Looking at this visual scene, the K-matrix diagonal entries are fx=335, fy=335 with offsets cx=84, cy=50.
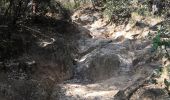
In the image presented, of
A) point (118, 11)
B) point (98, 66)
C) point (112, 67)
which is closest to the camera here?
point (112, 67)

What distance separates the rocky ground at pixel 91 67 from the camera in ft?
31.7

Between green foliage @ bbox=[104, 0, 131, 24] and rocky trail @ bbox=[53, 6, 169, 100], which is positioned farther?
green foliage @ bbox=[104, 0, 131, 24]

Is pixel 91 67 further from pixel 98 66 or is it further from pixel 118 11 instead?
pixel 118 11

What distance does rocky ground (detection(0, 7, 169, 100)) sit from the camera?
965 centimetres

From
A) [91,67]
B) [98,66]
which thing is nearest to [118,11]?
[98,66]

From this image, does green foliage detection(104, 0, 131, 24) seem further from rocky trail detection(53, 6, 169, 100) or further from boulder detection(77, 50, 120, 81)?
boulder detection(77, 50, 120, 81)

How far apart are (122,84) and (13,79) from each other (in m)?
3.69

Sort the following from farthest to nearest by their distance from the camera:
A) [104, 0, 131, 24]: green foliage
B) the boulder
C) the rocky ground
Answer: [104, 0, 131, 24]: green foliage < the boulder < the rocky ground

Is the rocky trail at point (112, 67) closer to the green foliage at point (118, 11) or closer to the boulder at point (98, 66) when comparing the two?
the boulder at point (98, 66)

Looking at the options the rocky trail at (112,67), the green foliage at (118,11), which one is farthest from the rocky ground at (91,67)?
the green foliage at (118,11)

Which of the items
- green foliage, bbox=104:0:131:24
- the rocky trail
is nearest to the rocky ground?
the rocky trail

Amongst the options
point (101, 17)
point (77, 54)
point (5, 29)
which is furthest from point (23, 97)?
point (101, 17)

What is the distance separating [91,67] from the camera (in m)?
13.6

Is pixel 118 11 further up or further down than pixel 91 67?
further up
